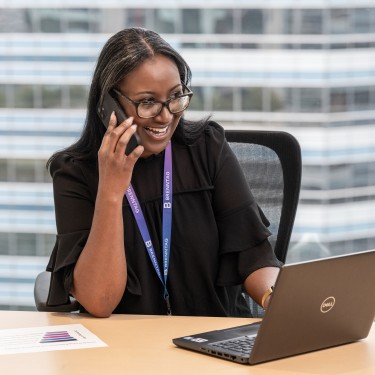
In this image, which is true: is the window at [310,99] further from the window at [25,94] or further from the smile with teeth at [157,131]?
the smile with teeth at [157,131]

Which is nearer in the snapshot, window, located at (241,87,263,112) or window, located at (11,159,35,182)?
window, located at (241,87,263,112)

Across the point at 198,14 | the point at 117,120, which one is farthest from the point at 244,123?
the point at 117,120

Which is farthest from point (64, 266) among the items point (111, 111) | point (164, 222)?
point (111, 111)

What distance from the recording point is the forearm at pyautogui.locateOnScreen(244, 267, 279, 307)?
2303mm

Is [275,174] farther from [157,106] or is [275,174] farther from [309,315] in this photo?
[309,315]

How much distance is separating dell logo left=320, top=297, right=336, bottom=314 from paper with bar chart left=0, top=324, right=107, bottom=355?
0.48m

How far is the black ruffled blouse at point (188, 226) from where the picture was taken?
2371mm

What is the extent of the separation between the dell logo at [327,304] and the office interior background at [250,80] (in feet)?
5.44

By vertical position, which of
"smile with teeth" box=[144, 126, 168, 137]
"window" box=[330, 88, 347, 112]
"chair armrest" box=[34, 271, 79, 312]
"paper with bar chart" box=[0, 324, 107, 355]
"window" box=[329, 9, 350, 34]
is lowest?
"chair armrest" box=[34, 271, 79, 312]

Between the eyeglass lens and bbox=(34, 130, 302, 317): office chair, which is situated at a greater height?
the eyeglass lens

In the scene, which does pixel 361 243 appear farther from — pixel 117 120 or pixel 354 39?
pixel 117 120

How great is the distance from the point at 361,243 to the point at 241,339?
67.1 inches

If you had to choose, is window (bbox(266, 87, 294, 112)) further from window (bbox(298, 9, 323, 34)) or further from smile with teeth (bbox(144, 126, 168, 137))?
smile with teeth (bbox(144, 126, 168, 137))

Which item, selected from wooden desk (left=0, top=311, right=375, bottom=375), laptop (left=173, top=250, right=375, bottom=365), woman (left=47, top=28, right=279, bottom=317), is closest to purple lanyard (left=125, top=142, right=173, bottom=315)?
woman (left=47, top=28, right=279, bottom=317)
